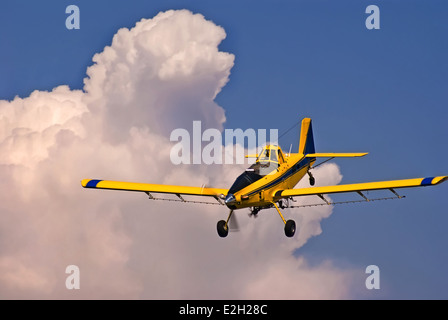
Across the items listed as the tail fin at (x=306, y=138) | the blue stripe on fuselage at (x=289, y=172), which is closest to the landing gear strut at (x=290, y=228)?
the blue stripe on fuselage at (x=289, y=172)

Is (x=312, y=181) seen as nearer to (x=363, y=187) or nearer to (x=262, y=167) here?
(x=262, y=167)

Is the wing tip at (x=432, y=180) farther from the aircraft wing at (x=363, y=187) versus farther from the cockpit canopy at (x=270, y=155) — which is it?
the cockpit canopy at (x=270, y=155)

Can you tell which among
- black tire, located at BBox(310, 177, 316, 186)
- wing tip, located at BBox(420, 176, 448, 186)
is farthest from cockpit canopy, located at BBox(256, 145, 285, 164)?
wing tip, located at BBox(420, 176, 448, 186)

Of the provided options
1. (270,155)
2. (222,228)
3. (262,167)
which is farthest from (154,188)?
(270,155)

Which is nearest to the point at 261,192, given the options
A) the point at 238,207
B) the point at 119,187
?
the point at 238,207

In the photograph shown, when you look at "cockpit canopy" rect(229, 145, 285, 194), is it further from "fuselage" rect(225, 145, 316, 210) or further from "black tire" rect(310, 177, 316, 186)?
"black tire" rect(310, 177, 316, 186)

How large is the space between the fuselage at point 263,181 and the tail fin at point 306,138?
5118 mm

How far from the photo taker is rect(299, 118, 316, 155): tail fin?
59.7 meters

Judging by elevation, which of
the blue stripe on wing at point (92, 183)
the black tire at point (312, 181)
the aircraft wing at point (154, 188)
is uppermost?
the black tire at point (312, 181)

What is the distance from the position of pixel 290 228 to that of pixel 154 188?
828cm

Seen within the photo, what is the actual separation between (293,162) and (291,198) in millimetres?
4718

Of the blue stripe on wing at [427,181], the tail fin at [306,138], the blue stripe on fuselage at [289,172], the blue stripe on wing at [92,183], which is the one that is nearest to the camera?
the blue stripe on wing at [427,181]

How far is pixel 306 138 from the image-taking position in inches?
2382

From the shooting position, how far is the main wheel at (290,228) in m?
49.5
